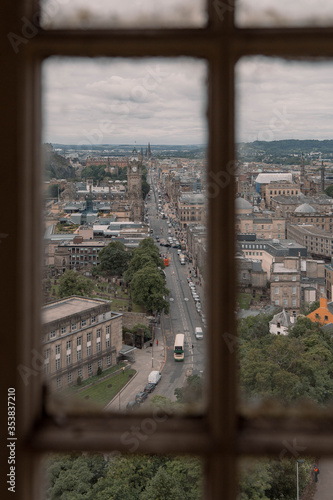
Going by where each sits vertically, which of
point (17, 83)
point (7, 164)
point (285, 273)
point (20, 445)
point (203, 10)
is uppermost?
point (203, 10)

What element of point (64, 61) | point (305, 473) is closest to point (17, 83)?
point (64, 61)

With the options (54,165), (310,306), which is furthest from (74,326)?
(310,306)

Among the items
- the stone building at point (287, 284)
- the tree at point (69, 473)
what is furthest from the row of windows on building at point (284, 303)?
the tree at point (69, 473)

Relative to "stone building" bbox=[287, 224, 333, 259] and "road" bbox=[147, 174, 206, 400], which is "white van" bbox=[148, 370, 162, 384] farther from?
"stone building" bbox=[287, 224, 333, 259]

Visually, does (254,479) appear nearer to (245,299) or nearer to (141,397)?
(141,397)

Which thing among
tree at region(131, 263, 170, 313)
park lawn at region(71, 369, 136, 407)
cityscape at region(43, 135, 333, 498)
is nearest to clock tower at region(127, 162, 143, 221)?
cityscape at region(43, 135, 333, 498)

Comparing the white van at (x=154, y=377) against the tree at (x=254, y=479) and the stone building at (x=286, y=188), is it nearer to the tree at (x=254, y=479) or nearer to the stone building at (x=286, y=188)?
the tree at (x=254, y=479)

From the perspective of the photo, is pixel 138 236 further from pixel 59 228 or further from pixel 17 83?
pixel 17 83
